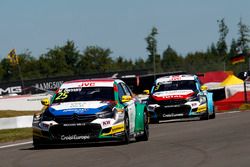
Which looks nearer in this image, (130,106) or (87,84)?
(130,106)

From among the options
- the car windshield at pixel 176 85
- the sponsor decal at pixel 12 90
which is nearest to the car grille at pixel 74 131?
the car windshield at pixel 176 85

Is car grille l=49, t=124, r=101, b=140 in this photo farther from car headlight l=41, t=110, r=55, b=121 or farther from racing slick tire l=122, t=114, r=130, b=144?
racing slick tire l=122, t=114, r=130, b=144

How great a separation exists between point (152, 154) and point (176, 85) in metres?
12.1

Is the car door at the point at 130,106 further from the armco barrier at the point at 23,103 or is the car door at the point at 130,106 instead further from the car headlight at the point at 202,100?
the armco barrier at the point at 23,103

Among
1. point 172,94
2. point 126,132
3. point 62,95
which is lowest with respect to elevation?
point 126,132

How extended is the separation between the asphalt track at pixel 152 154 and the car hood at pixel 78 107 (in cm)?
67

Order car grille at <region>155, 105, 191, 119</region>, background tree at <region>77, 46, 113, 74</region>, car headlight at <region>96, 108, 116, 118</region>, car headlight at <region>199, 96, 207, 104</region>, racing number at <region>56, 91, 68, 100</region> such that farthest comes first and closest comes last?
background tree at <region>77, 46, 113, 74</region> → car headlight at <region>199, 96, 207, 104</region> → car grille at <region>155, 105, 191, 119</region> → racing number at <region>56, 91, 68, 100</region> → car headlight at <region>96, 108, 116, 118</region>

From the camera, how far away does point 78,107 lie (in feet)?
44.7

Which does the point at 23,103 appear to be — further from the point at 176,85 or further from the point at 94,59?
the point at 94,59

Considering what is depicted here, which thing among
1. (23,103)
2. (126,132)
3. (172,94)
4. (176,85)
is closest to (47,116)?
(126,132)

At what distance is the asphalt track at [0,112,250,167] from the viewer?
1063 centimetres

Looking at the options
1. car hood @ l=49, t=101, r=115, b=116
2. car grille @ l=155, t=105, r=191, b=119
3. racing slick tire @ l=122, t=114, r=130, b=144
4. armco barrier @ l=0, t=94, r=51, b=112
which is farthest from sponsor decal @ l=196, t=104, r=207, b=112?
armco barrier @ l=0, t=94, r=51, b=112

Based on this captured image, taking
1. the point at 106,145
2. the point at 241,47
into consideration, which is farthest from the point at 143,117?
the point at 241,47

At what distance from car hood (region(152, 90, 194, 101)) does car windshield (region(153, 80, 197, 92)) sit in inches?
17.1
